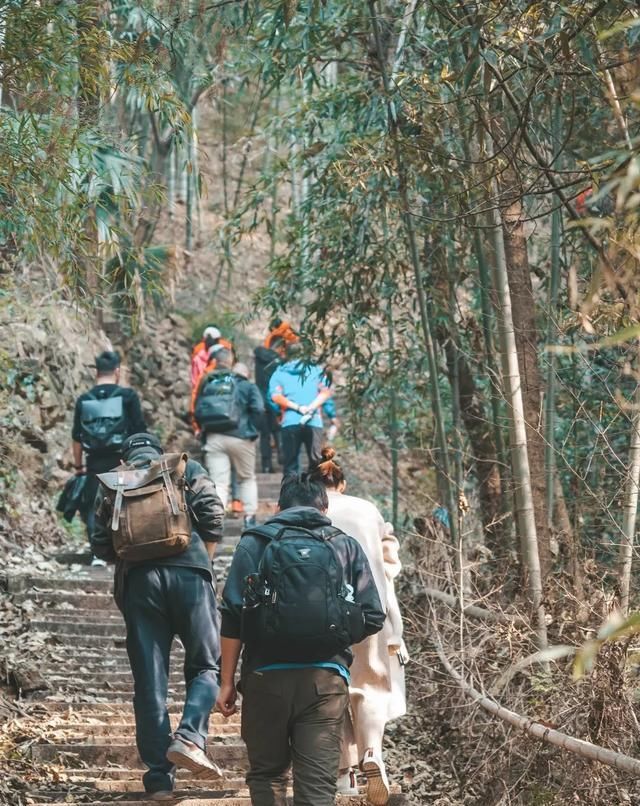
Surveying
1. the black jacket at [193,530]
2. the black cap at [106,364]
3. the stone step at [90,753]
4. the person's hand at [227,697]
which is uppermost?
the black cap at [106,364]

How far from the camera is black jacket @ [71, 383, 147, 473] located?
32.5ft

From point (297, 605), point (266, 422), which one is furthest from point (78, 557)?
point (297, 605)

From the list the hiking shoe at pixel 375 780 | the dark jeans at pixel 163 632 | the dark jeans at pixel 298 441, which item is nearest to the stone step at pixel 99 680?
the dark jeans at pixel 163 632

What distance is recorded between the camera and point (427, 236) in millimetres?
9734

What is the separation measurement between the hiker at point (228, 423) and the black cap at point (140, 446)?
4892 mm

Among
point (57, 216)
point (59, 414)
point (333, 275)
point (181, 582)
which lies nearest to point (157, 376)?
point (59, 414)

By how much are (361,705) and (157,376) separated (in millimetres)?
14389

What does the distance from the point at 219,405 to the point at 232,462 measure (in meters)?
0.65

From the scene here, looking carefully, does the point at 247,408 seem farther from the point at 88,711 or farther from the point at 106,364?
the point at 88,711

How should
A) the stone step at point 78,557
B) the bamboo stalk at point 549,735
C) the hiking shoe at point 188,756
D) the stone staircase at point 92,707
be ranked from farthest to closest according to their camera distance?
the stone step at point 78,557 → the stone staircase at point 92,707 → the hiking shoe at point 188,756 → the bamboo stalk at point 549,735

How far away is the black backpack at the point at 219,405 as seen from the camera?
37.2 feet

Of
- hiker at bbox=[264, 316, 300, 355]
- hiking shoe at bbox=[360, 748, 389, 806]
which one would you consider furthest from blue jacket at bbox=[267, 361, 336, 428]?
hiking shoe at bbox=[360, 748, 389, 806]

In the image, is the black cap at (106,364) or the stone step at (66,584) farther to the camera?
the black cap at (106,364)

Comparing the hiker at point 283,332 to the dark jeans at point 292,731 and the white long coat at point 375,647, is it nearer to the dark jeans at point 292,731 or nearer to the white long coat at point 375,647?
the white long coat at point 375,647
